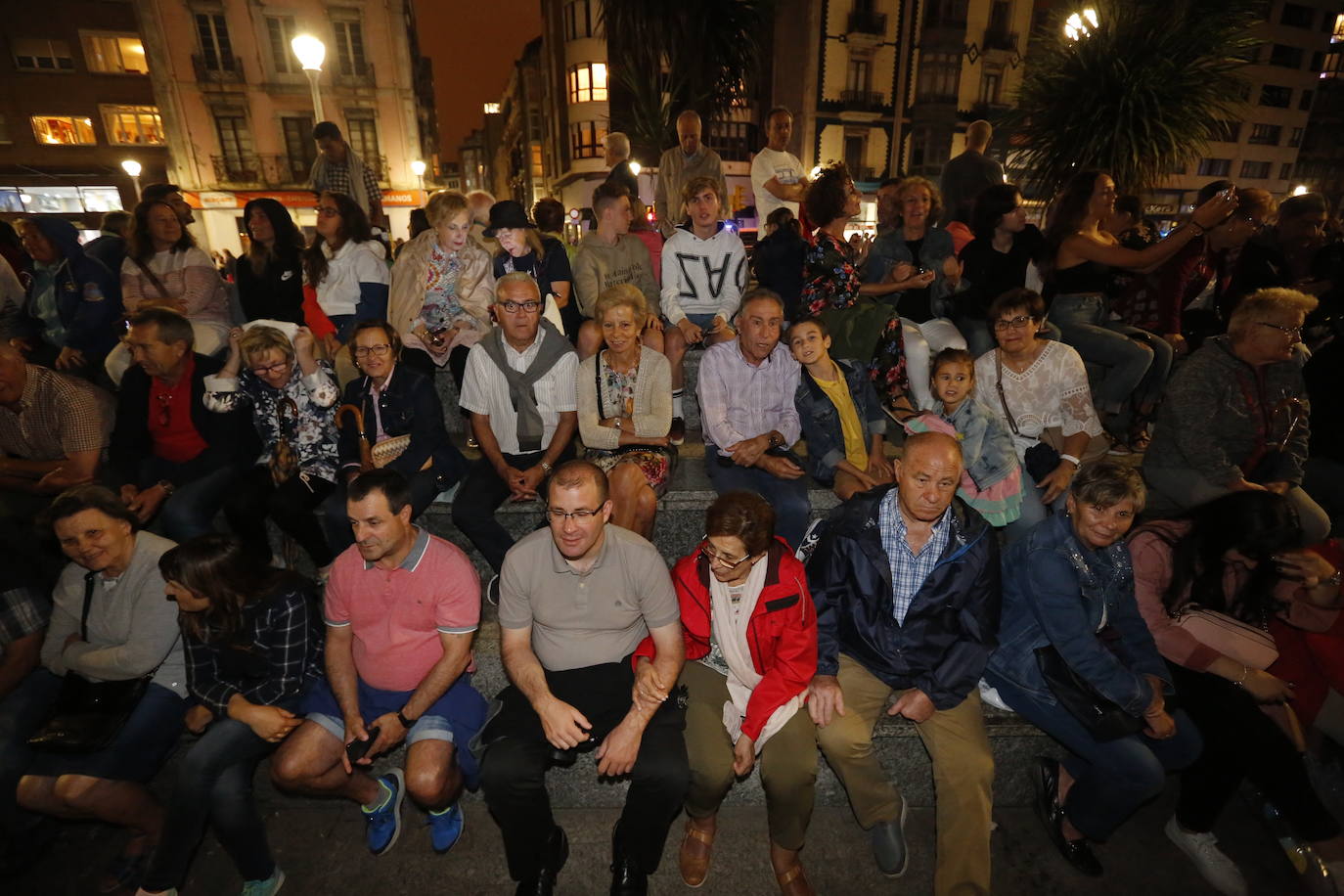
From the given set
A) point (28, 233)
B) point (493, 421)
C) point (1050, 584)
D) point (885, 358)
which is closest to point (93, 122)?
point (28, 233)

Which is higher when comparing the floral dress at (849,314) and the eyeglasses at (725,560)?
the floral dress at (849,314)

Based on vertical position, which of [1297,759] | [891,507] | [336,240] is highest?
[336,240]

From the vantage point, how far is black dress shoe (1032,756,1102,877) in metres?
2.87

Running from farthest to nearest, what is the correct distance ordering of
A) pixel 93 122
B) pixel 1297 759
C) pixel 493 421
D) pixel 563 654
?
pixel 93 122 < pixel 493 421 < pixel 563 654 < pixel 1297 759

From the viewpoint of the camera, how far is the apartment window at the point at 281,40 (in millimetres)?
23516

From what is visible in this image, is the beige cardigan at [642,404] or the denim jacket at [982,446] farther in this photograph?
the beige cardigan at [642,404]

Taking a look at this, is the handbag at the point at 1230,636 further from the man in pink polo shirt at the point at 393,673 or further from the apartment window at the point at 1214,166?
the apartment window at the point at 1214,166

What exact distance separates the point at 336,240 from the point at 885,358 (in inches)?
187

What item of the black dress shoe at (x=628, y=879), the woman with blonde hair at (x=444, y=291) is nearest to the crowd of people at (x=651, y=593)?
the black dress shoe at (x=628, y=879)

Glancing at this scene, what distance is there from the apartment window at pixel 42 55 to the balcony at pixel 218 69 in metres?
5.07

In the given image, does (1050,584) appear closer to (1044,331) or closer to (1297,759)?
(1297,759)

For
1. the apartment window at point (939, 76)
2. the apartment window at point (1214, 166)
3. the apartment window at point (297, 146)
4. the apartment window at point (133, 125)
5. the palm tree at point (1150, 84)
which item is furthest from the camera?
the apartment window at point (1214, 166)

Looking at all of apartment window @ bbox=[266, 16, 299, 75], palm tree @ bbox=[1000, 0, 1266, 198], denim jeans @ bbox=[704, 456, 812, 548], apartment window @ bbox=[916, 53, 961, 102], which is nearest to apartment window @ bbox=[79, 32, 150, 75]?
apartment window @ bbox=[266, 16, 299, 75]

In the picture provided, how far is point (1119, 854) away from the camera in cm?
294
